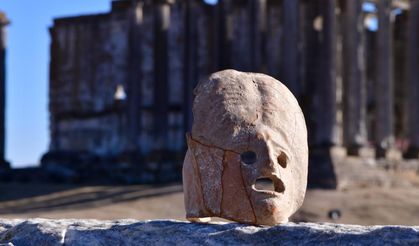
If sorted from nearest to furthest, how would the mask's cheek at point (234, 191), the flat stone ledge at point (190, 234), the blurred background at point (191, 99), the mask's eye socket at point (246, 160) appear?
1. the flat stone ledge at point (190, 234)
2. the mask's cheek at point (234, 191)
3. the mask's eye socket at point (246, 160)
4. the blurred background at point (191, 99)

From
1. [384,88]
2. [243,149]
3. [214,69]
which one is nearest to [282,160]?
[243,149]

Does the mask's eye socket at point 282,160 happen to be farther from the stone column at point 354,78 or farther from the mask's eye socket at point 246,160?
the stone column at point 354,78

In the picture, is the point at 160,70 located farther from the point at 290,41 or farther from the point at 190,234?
the point at 190,234

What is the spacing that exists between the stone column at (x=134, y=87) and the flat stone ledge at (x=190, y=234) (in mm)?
25295

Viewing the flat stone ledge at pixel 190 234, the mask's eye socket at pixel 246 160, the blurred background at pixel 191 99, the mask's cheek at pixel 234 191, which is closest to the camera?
the flat stone ledge at pixel 190 234

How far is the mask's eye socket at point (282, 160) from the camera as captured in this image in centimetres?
699

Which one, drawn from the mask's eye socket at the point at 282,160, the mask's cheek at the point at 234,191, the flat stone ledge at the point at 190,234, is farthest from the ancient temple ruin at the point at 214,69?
the flat stone ledge at the point at 190,234

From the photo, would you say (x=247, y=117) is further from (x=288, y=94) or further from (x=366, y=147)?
(x=366, y=147)

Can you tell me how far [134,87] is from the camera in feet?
104

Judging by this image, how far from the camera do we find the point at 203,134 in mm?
6965

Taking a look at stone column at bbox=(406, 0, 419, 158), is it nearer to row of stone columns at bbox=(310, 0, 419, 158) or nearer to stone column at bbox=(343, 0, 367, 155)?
row of stone columns at bbox=(310, 0, 419, 158)

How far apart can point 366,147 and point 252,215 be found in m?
21.6

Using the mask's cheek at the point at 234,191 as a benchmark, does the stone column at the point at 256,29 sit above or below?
above

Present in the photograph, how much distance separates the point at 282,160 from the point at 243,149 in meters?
0.36
